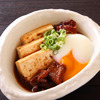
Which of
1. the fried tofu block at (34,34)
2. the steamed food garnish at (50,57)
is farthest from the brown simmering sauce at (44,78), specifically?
the fried tofu block at (34,34)

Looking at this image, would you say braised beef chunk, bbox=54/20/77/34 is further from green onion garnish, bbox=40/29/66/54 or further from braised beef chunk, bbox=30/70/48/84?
braised beef chunk, bbox=30/70/48/84

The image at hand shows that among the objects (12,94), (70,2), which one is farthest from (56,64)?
(70,2)

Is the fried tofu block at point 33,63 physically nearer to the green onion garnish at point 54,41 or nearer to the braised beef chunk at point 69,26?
the green onion garnish at point 54,41

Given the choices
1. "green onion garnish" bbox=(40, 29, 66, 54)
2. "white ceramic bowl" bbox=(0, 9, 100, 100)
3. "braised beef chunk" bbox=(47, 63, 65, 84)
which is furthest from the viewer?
"green onion garnish" bbox=(40, 29, 66, 54)

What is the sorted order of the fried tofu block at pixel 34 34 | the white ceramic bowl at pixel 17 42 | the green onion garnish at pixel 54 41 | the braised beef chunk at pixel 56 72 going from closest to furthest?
the white ceramic bowl at pixel 17 42 < the braised beef chunk at pixel 56 72 < the green onion garnish at pixel 54 41 < the fried tofu block at pixel 34 34

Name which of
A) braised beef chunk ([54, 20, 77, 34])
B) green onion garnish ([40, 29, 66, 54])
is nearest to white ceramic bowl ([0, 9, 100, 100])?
braised beef chunk ([54, 20, 77, 34])

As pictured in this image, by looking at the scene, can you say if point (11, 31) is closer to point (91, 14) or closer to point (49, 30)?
point (49, 30)
